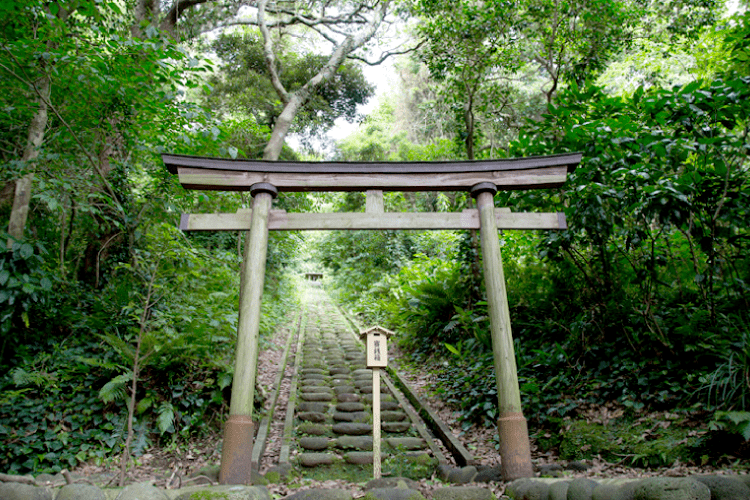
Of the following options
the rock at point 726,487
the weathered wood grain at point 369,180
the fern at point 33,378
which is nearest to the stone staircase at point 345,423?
the rock at point 726,487

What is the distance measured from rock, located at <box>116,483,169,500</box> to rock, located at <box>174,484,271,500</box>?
0.15 meters

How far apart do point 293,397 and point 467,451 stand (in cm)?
325

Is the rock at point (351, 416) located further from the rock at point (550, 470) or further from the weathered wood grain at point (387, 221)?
the weathered wood grain at point (387, 221)

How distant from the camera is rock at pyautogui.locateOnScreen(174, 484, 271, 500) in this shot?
3359 millimetres

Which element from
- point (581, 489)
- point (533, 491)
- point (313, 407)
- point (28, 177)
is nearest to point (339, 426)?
point (313, 407)

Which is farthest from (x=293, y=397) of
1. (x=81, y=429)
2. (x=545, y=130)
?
Answer: (x=545, y=130)

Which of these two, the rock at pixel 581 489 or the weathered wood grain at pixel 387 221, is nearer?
the rock at pixel 581 489

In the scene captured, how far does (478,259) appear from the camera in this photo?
8.56 m

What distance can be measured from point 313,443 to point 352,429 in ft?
2.19

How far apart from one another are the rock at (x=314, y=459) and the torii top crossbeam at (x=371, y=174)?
3431mm

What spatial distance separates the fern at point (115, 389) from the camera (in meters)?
5.06

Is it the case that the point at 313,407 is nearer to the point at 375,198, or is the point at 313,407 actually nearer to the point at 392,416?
the point at 392,416

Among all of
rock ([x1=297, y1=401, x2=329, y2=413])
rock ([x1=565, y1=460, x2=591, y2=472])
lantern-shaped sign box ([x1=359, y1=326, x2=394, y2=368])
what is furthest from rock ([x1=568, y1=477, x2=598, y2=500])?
rock ([x1=297, y1=401, x2=329, y2=413])

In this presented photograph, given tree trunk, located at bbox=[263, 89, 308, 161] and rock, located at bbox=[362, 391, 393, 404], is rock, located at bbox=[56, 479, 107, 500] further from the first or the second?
tree trunk, located at bbox=[263, 89, 308, 161]
